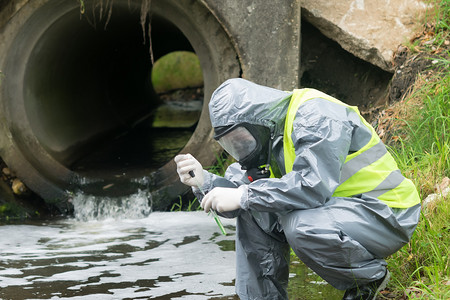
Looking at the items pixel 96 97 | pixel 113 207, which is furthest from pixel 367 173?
pixel 96 97

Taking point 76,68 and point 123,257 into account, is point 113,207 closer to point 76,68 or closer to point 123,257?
point 123,257

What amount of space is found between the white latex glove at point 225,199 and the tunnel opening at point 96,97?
3.87 meters

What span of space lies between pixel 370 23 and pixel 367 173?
3.30m

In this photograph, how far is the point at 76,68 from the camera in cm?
859

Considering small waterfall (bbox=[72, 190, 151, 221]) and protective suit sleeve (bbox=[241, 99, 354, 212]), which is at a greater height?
protective suit sleeve (bbox=[241, 99, 354, 212])

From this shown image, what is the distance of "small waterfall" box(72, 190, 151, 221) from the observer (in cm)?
610

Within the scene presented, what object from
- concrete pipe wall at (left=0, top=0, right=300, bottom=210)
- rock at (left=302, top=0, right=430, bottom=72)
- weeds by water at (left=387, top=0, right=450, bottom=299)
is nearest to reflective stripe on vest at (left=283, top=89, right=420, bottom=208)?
weeds by water at (left=387, top=0, right=450, bottom=299)

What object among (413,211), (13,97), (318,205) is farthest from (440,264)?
(13,97)

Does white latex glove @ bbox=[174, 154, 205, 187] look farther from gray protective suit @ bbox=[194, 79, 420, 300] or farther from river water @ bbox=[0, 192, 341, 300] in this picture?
river water @ bbox=[0, 192, 341, 300]

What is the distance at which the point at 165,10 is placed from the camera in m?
6.08

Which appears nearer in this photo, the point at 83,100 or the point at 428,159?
the point at 428,159

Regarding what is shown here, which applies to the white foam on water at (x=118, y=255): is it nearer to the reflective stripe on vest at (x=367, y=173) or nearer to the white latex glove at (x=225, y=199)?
the white latex glove at (x=225, y=199)

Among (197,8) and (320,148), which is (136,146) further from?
(320,148)

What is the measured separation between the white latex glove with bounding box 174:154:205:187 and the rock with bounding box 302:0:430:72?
3.25m
